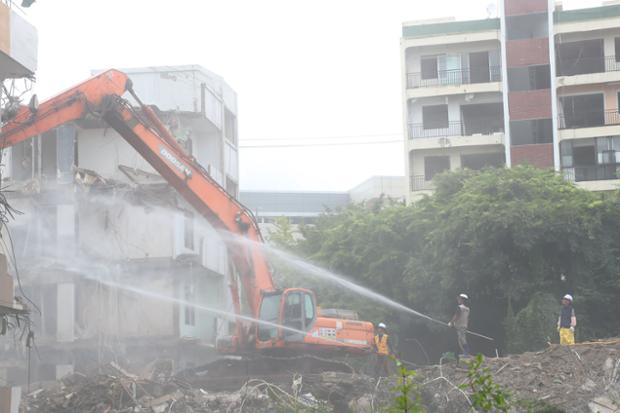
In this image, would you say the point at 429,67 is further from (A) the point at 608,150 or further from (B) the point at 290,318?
(B) the point at 290,318

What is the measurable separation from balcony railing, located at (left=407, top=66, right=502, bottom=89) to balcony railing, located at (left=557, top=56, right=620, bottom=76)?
347 centimetres

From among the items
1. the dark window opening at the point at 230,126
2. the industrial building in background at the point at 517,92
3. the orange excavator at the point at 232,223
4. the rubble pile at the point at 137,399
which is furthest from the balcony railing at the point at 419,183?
the rubble pile at the point at 137,399

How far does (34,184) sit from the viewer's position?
124 feet

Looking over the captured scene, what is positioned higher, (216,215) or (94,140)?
(94,140)

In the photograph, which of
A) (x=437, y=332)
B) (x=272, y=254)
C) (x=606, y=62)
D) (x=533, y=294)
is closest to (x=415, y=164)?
(x=606, y=62)

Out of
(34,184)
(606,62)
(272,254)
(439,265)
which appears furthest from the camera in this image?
(606,62)

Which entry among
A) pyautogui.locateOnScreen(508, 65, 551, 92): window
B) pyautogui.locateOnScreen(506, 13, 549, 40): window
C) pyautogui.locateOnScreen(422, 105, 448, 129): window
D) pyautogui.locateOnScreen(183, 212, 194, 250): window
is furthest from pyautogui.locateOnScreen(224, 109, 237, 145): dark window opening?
pyautogui.locateOnScreen(506, 13, 549, 40): window

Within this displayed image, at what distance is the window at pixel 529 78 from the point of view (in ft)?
168

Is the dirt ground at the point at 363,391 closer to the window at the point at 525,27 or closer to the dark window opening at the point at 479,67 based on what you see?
the window at the point at 525,27

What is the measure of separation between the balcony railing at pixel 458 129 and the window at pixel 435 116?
28 cm

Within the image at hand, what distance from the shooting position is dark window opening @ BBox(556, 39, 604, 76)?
169ft

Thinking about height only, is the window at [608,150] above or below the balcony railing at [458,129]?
below

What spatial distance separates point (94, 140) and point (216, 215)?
15.1 meters

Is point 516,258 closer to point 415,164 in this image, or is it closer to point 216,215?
point 216,215
